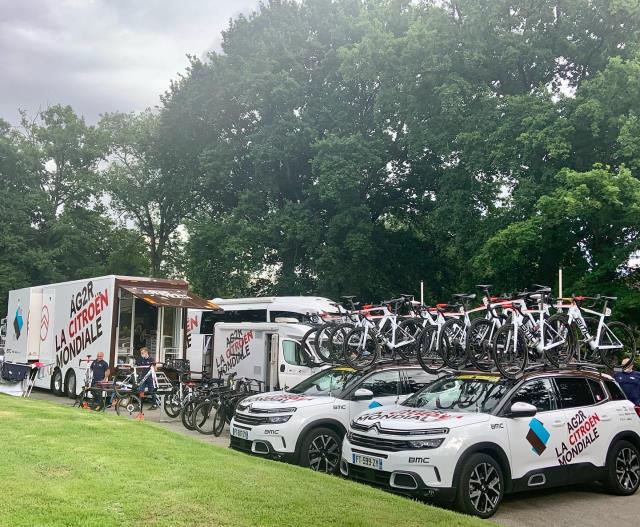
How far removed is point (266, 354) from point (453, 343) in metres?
8.15

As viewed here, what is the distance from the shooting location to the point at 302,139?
103 ft

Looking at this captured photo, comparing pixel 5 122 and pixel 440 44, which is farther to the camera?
pixel 5 122

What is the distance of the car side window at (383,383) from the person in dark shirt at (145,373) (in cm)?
818

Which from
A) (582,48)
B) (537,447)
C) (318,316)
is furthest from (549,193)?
(537,447)

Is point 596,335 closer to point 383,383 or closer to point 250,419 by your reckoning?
point 383,383

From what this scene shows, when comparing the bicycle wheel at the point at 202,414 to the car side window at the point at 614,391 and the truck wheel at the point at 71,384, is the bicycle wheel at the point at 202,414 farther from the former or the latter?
the car side window at the point at 614,391

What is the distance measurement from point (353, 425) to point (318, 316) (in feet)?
16.0

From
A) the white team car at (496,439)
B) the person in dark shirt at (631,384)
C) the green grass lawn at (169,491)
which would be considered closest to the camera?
the green grass lawn at (169,491)

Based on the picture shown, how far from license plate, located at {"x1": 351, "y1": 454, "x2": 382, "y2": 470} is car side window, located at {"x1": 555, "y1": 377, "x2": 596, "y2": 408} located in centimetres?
266

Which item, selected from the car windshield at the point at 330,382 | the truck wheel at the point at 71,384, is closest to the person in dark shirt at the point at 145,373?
the truck wheel at the point at 71,384

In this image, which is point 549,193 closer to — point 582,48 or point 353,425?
point 582,48

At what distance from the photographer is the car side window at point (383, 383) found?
10.5m

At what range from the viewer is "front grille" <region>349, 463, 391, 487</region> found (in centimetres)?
781

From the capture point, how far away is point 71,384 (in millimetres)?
20625
